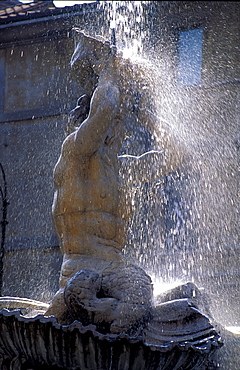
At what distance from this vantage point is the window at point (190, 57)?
13.0 metres

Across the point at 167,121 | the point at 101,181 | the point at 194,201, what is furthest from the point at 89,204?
the point at 194,201

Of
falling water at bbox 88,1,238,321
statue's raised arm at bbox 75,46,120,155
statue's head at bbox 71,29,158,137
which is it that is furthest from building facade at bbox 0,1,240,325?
statue's raised arm at bbox 75,46,120,155

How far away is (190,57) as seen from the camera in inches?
515

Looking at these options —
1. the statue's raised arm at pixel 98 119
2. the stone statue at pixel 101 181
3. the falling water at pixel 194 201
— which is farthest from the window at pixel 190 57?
the statue's raised arm at pixel 98 119

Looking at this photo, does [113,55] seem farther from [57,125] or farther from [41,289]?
[57,125]

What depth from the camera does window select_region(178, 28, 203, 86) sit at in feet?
42.5

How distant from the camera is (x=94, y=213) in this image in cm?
420

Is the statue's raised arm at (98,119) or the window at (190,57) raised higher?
the window at (190,57)

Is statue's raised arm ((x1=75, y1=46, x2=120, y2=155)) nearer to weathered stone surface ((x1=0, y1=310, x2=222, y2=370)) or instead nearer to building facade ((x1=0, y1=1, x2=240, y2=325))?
weathered stone surface ((x1=0, y1=310, x2=222, y2=370))

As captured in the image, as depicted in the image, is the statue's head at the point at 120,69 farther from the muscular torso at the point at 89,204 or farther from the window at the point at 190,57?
the window at the point at 190,57

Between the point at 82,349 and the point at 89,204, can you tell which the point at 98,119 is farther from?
the point at 82,349

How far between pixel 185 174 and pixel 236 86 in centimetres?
198

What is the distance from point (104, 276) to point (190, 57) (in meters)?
9.68

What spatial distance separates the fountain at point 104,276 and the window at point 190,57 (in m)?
8.49
